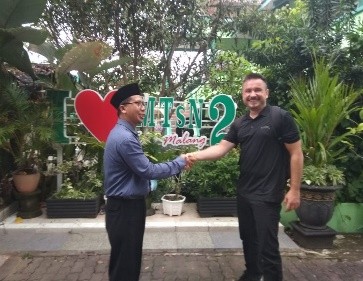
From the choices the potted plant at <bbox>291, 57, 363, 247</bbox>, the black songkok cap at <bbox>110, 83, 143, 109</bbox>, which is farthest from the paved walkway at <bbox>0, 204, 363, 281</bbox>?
the black songkok cap at <bbox>110, 83, 143, 109</bbox>

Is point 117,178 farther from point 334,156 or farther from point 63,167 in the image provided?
point 334,156

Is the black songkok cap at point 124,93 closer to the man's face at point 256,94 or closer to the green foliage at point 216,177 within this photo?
the man's face at point 256,94

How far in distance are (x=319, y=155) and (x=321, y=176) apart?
30 cm

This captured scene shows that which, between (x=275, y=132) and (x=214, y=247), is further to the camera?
(x=214, y=247)

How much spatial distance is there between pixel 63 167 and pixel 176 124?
1.92 metres

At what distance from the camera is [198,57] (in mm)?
6570

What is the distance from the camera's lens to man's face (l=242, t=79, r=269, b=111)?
308cm

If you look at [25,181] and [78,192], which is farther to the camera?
[78,192]

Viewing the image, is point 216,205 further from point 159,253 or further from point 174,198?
point 159,253

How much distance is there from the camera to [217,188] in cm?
529

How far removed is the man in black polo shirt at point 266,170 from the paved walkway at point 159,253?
96 cm

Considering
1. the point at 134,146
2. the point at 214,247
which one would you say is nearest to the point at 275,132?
the point at 134,146

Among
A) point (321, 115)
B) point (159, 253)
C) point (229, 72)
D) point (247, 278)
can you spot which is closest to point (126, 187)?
point (247, 278)

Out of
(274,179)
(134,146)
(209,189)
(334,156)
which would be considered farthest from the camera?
(209,189)
